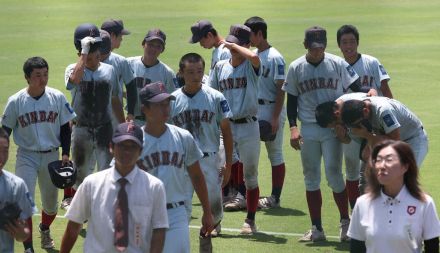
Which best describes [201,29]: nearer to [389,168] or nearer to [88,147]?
[88,147]

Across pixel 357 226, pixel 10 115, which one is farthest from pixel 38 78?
pixel 357 226

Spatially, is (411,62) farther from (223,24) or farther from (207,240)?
(207,240)

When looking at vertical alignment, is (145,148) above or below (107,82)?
below

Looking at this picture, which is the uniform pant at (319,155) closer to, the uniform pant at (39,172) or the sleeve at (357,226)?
the uniform pant at (39,172)

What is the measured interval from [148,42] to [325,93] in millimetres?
2587

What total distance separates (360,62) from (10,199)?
17.7 feet

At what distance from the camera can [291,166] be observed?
48.7 ft

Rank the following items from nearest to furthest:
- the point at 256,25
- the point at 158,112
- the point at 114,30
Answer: the point at 158,112, the point at 256,25, the point at 114,30

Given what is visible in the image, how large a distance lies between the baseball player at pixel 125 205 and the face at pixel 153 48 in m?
5.61

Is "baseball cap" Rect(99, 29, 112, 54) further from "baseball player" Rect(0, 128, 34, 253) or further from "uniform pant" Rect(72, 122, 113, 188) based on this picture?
"baseball player" Rect(0, 128, 34, 253)

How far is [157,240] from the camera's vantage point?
7.30 meters

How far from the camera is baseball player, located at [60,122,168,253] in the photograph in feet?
23.7

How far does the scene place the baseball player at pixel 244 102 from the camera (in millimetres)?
11602

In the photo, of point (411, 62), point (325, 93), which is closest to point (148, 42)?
point (325, 93)
